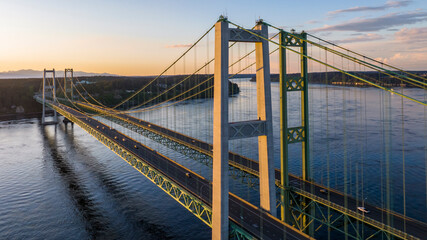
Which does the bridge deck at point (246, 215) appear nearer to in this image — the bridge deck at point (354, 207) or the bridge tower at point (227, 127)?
the bridge tower at point (227, 127)

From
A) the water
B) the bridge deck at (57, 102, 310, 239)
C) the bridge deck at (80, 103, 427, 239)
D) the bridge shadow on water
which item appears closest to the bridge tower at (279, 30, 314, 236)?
the bridge deck at (80, 103, 427, 239)

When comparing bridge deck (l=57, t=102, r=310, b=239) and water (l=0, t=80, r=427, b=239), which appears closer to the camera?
bridge deck (l=57, t=102, r=310, b=239)

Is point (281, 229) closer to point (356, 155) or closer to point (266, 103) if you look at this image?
point (266, 103)

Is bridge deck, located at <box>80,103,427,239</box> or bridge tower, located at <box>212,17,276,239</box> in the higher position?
bridge tower, located at <box>212,17,276,239</box>

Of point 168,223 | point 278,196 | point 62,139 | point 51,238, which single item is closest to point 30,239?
point 51,238

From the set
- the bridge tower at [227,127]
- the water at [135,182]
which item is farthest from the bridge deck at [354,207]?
the water at [135,182]

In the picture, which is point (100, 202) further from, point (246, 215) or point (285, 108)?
point (285, 108)

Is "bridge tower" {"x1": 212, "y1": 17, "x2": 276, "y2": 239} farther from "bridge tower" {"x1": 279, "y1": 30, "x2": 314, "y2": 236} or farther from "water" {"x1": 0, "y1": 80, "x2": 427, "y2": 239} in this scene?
"water" {"x1": 0, "y1": 80, "x2": 427, "y2": 239}
